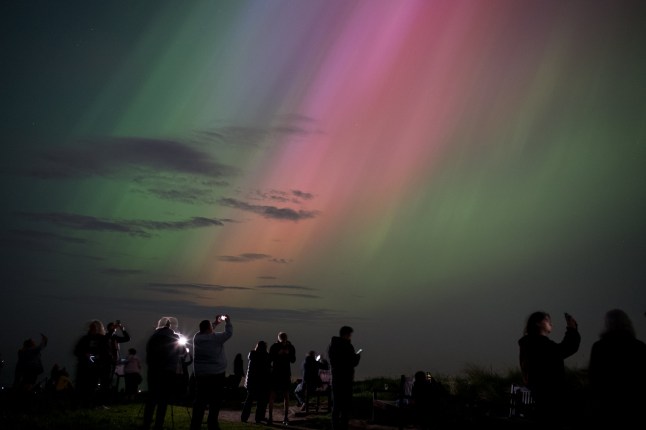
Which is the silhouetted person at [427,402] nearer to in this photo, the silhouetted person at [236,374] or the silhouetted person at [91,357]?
the silhouetted person at [91,357]

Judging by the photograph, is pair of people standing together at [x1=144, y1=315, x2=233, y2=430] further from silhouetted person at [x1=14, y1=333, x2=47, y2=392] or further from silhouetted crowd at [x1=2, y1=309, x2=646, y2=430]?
silhouetted person at [x1=14, y1=333, x2=47, y2=392]

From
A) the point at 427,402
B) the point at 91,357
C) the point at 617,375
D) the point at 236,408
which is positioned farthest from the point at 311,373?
the point at 617,375

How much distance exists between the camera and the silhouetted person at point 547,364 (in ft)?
28.4

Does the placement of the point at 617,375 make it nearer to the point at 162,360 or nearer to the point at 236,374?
the point at 162,360

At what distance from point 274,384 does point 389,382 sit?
12.4 metres

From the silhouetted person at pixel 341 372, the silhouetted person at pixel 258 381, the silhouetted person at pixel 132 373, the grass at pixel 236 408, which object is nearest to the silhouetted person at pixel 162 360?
the grass at pixel 236 408

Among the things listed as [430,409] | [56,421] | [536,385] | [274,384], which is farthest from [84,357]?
[536,385]

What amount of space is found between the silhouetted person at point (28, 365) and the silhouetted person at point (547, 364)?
13848 mm

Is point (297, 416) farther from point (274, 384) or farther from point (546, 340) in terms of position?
point (546, 340)

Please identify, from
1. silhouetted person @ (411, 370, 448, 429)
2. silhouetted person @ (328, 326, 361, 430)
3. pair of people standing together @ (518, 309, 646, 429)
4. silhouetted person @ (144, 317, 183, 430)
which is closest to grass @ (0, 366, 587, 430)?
silhouetted person @ (411, 370, 448, 429)

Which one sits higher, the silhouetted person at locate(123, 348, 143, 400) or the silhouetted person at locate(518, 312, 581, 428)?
the silhouetted person at locate(518, 312, 581, 428)

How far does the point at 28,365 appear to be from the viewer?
1827cm

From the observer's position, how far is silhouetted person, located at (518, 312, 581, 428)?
8648 mm

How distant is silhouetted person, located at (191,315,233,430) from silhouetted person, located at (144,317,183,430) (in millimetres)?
431
